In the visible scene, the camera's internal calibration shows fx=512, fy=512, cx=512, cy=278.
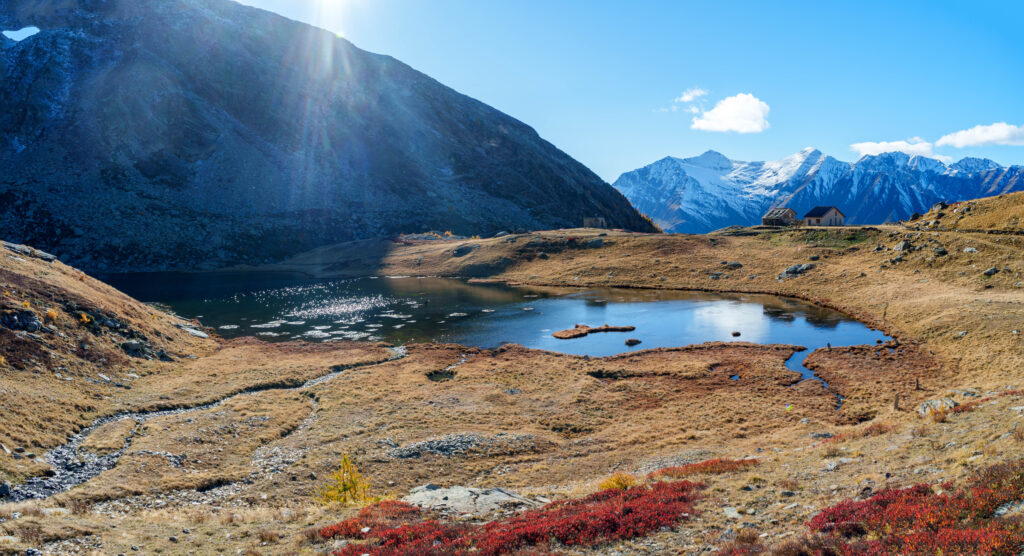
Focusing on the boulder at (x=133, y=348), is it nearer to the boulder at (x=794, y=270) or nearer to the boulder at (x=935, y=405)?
the boulder at (x=935, y=405)

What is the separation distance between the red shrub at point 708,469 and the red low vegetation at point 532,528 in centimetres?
371

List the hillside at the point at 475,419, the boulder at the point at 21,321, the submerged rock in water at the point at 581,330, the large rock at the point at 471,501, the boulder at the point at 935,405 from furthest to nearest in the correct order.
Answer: the submerged rock in water at the point at 581,330
the boulder at the point at 21,321
the boulder at the point at 935,405
the large rock at the point at 471,501
the hillside at the point at 475,419

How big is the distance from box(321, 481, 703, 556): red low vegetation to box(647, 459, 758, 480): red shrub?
3714mm

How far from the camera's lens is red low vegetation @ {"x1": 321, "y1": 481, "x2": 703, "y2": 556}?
47.3 feet

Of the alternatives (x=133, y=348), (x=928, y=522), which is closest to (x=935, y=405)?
(x=928, y=522)

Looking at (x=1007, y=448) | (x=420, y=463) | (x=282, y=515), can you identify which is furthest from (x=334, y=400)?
(x=1007, y=448)

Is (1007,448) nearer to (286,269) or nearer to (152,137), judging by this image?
(286,269)

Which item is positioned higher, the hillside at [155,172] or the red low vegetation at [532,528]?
the hillside at [155,172]

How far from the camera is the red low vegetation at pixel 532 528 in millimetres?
14422

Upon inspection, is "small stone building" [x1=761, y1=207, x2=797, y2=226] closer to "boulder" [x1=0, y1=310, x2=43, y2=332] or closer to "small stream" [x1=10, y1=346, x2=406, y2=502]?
"small stream" [x1=10, y1=346, x2=406, y2=502]

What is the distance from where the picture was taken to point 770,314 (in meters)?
69.1

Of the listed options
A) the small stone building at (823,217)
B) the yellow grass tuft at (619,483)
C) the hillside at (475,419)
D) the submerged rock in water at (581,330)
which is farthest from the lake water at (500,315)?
the small stone building at (823,217)

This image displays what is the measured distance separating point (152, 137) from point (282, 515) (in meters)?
200

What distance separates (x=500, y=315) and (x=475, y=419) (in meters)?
40.7
